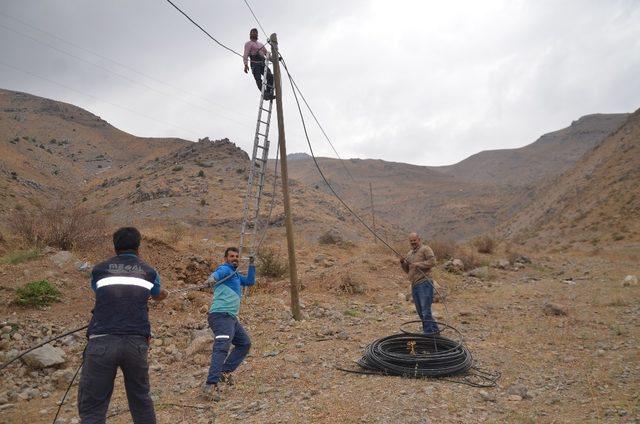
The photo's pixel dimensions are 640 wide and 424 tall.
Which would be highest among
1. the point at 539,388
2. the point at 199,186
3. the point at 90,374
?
the point at 199,186

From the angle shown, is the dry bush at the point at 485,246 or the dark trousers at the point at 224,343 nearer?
the dark trousers at the point at 224,343

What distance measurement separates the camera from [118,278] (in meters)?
3.47

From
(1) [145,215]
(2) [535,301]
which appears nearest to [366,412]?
(2) [535,301]

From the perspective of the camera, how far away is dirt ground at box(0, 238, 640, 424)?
180 inches

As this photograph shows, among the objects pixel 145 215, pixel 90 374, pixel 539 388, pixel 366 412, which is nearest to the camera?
pixel 90 374

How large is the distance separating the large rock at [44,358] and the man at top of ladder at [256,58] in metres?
5.67

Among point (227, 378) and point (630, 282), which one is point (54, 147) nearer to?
point (227, 378)

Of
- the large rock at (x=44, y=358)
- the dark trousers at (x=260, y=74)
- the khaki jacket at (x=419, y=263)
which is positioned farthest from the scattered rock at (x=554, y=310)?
the large rock at (x=44, y=358)

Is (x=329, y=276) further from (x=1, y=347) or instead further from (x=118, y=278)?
(x=118, y=278)

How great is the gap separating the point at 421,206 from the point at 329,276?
2031 inches

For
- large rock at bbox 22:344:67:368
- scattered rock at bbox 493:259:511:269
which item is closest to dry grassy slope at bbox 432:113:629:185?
scattered rock at bbox 493:259:511:269

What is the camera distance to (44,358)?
6195 mm

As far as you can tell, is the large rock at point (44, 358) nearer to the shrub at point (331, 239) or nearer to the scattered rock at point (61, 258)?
the scattered rock at point (61, 258)

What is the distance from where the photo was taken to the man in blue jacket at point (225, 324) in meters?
5.03
